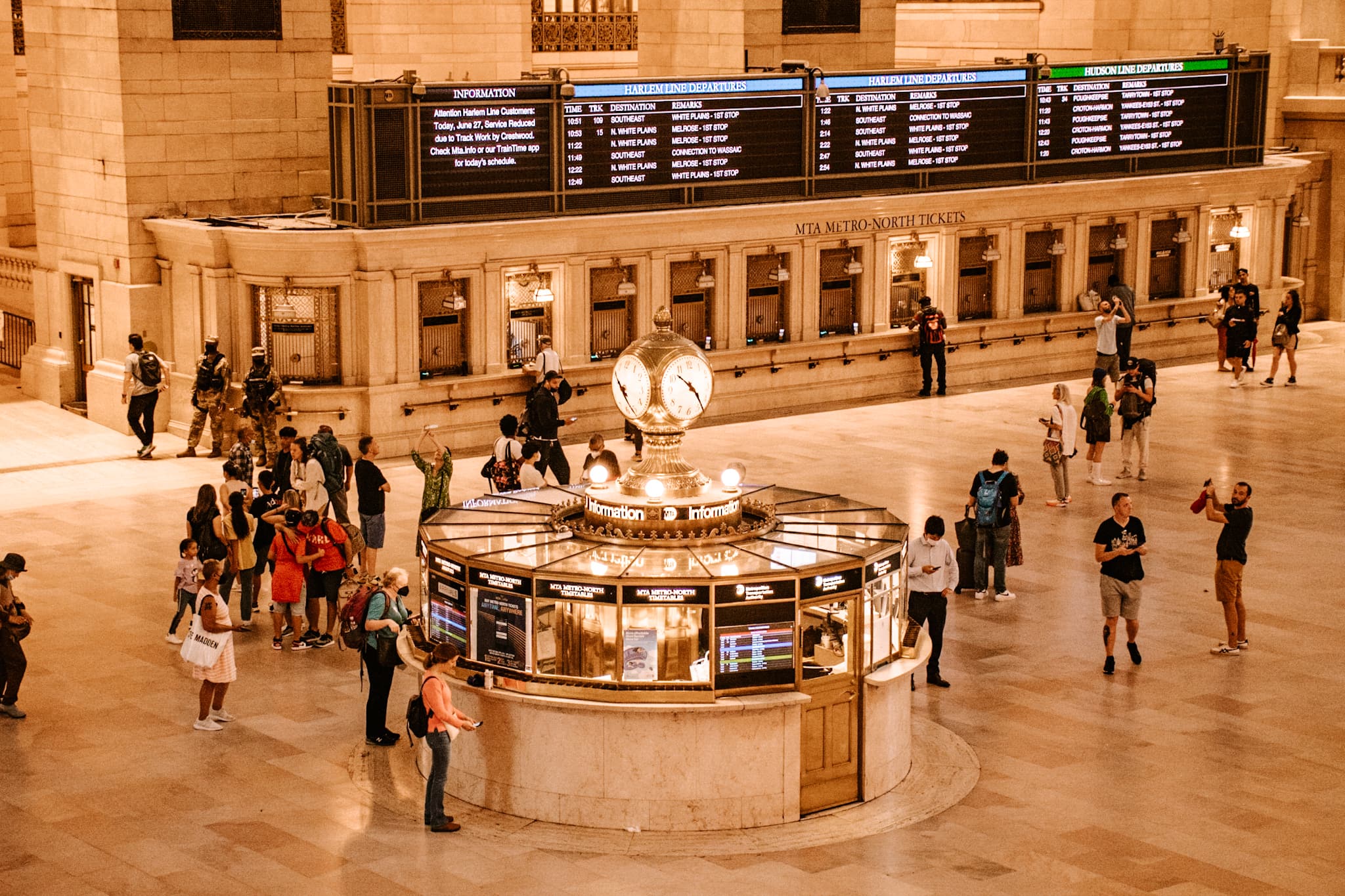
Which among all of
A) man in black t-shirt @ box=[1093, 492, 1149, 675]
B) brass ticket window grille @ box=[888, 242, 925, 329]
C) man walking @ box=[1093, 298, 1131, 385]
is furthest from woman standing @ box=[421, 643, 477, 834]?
brass ticket window grille @ box=[888, 242, 925, 329]

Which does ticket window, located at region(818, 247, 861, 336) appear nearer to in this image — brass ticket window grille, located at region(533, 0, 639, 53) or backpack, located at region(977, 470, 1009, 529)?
backpack, located at region(977, 470, 1009, 529)

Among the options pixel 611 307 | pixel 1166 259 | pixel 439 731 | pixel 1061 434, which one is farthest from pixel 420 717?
pixel 1166 259

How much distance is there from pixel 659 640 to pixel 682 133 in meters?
15.0

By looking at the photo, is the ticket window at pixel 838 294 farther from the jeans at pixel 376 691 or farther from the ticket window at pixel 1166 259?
the jeans at pixel 376 691

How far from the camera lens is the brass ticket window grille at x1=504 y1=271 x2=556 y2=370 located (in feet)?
84.5

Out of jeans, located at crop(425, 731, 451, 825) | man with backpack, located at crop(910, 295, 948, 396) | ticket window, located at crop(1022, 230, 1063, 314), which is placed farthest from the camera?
ticket window, located at crop(1022, 230, 1063, 314)

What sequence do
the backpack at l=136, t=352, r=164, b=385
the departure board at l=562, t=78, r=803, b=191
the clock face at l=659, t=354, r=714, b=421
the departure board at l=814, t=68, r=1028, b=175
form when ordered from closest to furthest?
the clock face at l=659, t=354, r=714, b=421
the backpack at l=136, t=352, r=164, b=385
the departure board at l=562, t=78, r=803, b=191
the departure board at l=814, t=68, r=1028, b=175

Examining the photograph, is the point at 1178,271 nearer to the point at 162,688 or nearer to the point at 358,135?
the point at 358,135

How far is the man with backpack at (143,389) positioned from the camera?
24.6m

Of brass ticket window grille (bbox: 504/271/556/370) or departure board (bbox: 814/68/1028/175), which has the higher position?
departure board (bbox: 814/68/1028/175)

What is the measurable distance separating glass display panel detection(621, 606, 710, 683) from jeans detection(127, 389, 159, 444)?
1346 cm

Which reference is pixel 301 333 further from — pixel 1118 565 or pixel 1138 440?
pixel 1118 565

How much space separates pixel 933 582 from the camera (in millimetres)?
15773

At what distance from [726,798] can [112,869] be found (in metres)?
3.83
